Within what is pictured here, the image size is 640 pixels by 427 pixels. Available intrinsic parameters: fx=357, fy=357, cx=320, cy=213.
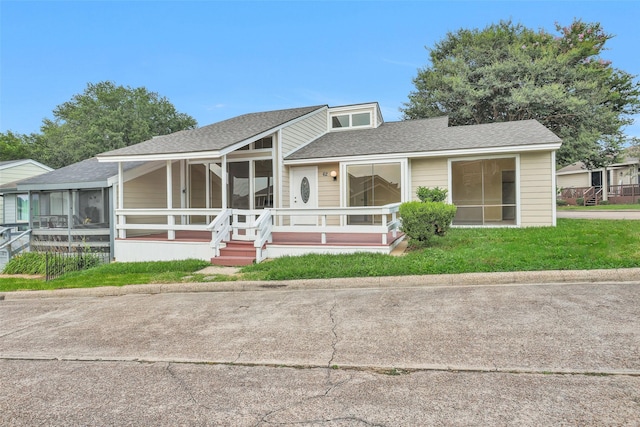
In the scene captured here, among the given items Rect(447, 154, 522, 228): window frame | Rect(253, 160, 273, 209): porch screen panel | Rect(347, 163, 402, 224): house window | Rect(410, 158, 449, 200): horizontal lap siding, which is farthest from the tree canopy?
Rect(447, 154, 522, 228): window frame

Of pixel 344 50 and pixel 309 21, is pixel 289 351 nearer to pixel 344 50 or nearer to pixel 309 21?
pixel 309 21

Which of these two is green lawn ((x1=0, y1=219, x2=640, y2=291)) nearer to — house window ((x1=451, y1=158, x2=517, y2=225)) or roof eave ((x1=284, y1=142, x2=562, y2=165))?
house window ((x1=451, y1=158, x2=517, y2=225))

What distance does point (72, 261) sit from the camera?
412 inches

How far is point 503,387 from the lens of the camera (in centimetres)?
273

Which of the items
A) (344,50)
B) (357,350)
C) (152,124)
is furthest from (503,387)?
(152,124)

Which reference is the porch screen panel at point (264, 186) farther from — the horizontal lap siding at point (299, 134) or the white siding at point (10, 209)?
the white siding at point (10, 209)

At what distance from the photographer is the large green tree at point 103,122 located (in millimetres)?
33625

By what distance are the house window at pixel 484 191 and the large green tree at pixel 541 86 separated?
1266 centimetres

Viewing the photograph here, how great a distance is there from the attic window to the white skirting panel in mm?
9356

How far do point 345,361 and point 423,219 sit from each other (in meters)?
5.58

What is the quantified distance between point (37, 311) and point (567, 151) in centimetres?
2492

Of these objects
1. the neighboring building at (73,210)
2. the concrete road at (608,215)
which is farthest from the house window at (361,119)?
the concrete road at (608,215)

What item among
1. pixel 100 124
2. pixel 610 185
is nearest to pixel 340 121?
pixel 610 185

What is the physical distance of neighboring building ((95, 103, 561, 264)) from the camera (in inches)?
381
